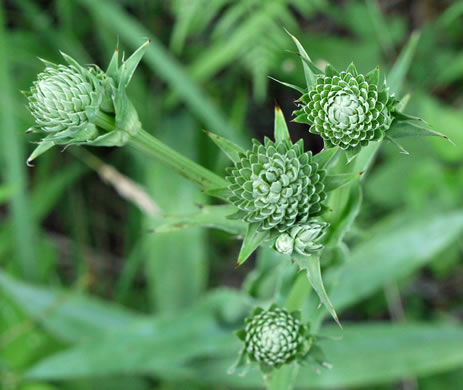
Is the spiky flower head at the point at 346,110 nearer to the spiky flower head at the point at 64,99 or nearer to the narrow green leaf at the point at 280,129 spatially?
the narrow green leaf at the point at 280,129

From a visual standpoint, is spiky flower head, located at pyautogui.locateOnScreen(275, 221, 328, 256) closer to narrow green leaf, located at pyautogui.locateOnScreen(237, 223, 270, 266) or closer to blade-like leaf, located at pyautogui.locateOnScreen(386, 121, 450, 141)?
narrow green leaf, located at pyautogui.locateOnScreen(237, 223, 270, 266)

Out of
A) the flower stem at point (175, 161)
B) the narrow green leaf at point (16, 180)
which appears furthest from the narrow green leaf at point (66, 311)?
the flower stem at point (175, 161)

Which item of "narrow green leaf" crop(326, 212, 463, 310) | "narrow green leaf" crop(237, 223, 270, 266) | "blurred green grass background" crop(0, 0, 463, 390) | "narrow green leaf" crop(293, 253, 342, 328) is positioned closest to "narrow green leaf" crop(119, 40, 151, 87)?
"narrow green leaf" crop(237, 223, 270, 266)

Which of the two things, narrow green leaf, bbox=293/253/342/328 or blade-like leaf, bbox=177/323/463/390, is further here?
blade-like leaf, bbox=177/323/463/390

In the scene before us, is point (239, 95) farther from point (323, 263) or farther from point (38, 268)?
point (323, 263)

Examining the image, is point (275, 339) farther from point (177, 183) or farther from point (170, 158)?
point (177, 183)

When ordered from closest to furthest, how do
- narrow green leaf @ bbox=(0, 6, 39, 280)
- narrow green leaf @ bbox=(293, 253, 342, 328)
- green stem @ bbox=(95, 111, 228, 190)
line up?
narrow green leaf @ bbox=(293, 253, 342, 328), green stem @ bbox=(95, 111, 228, 190), narrow green leaf @ bbox=(0, 6, 39, 280)

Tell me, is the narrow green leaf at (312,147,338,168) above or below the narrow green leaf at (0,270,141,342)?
above

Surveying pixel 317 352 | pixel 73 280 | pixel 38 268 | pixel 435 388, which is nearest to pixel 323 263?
pixel 317 352
